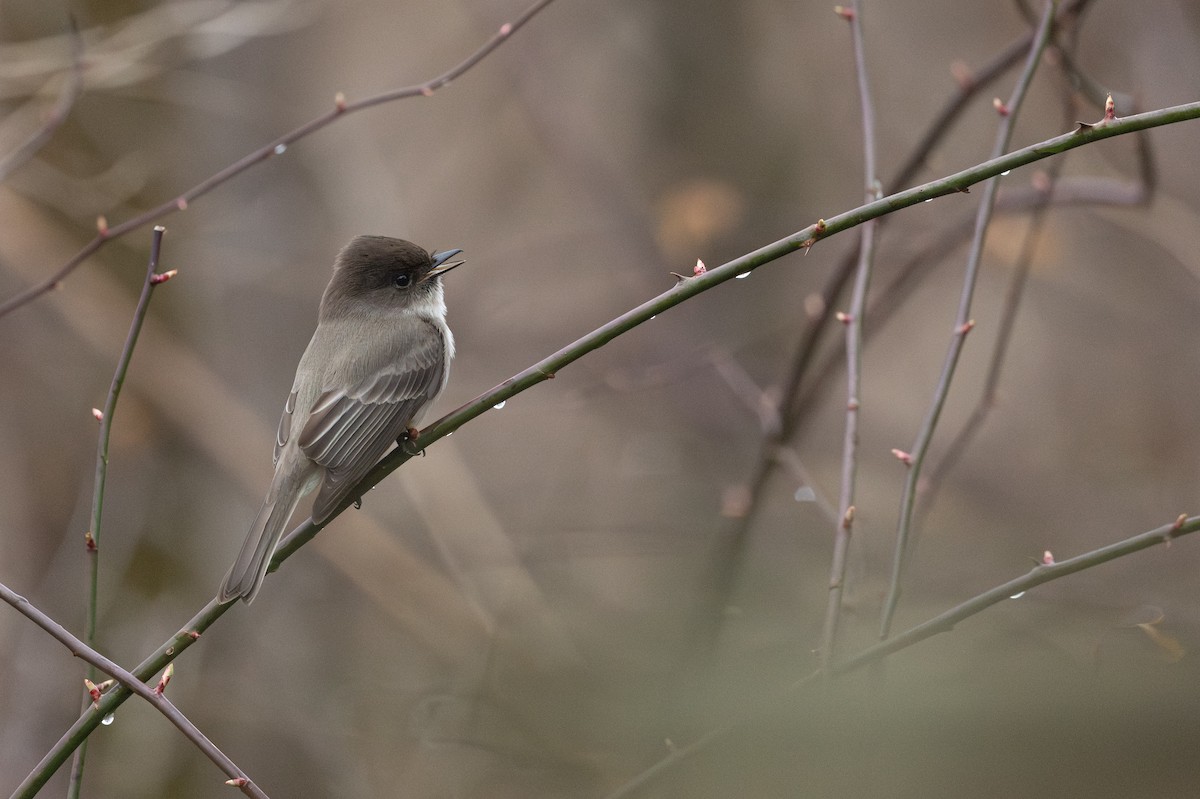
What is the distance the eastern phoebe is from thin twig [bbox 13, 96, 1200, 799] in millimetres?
842

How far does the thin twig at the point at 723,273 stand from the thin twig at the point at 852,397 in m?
0.77

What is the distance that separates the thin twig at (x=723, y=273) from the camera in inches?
80.4

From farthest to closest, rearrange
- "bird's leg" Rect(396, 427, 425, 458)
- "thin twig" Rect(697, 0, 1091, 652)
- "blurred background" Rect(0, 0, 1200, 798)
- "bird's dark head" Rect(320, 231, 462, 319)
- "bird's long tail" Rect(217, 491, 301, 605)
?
"blurred background" Rect(0, 0, 1200, 798) < "bird's dark head" Rect(320, 231, 462, 319) < "thin twig" Rect(697, 0, 1091, 652) < "bird's leg" Rect(396, 427, 425, 458) < "bird's long tail" Rect(217, 491, 301, 605)

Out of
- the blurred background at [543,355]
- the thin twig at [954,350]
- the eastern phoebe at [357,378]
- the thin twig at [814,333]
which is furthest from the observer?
the blurred background at [543,355]

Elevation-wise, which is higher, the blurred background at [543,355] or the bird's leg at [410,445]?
the blurred background at [543,355]

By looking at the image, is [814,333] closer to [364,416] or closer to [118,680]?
[364,416]

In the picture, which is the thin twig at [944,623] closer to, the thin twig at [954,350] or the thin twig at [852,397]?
the thin twig at [852,397]

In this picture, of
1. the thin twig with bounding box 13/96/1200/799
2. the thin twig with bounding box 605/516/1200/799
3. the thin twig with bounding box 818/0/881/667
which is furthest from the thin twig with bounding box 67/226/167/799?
the thin twig with bounding box 818/0/881/667

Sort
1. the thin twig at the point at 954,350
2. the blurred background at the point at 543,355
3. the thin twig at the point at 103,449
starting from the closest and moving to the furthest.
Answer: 1. the thin twig at the point at 103,449
2. the thin twig at the point at 954,350
3. the blurred background at the point at 543,355

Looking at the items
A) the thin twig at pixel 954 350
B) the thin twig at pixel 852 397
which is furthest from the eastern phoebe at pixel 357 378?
the thin twig at pixel 954 350

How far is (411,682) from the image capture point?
5906mm

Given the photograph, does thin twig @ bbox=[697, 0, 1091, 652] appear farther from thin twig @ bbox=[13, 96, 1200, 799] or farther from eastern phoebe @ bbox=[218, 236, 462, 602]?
thin twig @ bbox=[13, 96, 1200, 799]

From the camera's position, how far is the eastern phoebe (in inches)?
148

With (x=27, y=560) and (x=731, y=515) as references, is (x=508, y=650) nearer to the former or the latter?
(x=731, y=515)
